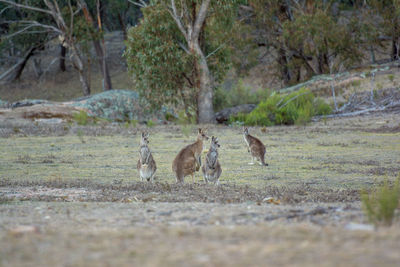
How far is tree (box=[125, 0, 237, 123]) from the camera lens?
24641mm

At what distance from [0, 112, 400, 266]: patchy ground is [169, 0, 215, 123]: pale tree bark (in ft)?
23.8

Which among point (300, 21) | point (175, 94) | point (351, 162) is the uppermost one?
point (300, 21)

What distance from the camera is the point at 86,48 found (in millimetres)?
39062

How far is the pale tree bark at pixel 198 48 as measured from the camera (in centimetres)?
2456

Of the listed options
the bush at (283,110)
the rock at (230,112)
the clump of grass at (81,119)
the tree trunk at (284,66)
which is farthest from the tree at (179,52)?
the tree trunk at (284,66)

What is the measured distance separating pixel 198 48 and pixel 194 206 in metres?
18.6

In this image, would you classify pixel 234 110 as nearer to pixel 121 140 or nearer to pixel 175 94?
pixel 175 94

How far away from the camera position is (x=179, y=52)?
2467 cm

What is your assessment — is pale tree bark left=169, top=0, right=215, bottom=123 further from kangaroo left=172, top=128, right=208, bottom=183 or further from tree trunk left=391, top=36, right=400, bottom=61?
kangaroo left=172, top=128, right=208, bottom=183

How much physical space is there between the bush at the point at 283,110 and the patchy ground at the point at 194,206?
15.5ft

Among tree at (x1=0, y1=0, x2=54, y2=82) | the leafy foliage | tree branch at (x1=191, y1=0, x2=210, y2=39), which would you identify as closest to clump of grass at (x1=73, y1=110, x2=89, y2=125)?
the leafy foliage

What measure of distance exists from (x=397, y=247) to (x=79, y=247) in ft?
7.10

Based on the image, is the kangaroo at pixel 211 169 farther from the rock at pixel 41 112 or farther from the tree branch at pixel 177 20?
the rock at pixel 41 112

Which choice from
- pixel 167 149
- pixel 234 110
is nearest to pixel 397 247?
pixel 167 149
